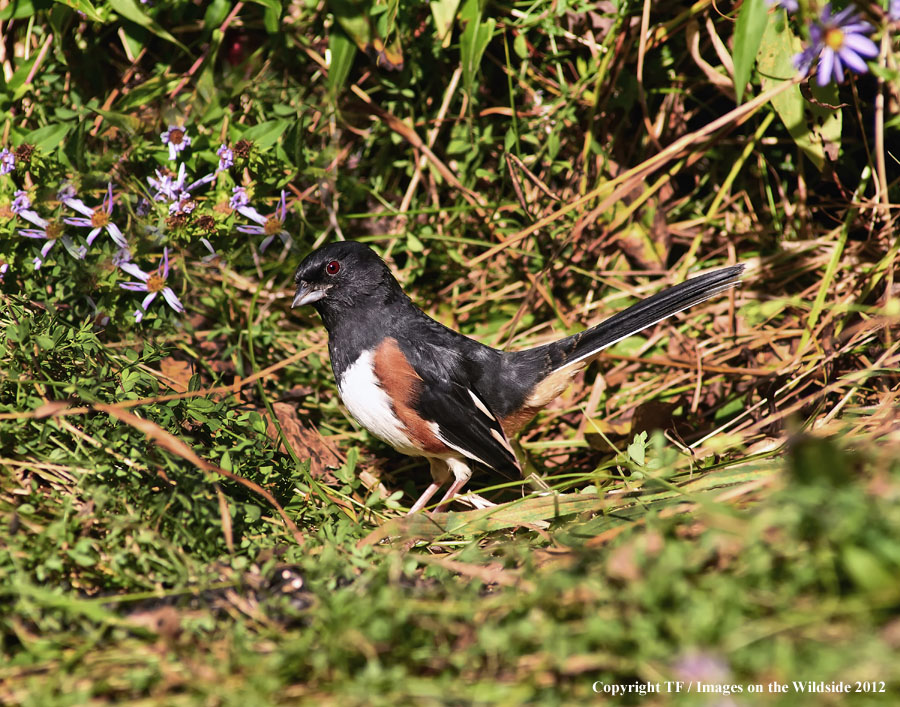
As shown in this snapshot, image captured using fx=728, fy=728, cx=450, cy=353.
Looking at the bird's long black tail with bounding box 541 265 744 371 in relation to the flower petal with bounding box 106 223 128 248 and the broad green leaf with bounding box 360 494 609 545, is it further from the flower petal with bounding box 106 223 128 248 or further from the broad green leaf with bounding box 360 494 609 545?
the flower petal with bounding box 106 223 128 248

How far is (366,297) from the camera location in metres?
2.86

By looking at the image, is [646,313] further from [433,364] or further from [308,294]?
[308,294]

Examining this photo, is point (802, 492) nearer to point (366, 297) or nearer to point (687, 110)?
point (366, 297)

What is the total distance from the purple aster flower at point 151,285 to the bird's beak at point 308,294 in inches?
17.8

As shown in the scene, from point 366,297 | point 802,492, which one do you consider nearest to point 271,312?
point 366,297

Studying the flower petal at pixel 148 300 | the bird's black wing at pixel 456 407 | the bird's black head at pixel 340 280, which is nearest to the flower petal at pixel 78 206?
the flower petal at pixel 148 300

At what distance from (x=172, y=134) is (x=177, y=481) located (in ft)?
5.09

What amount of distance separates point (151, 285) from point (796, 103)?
2483 mm

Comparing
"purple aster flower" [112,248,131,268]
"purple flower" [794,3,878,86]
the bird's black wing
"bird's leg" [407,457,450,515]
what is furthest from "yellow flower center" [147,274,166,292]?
"purple flower" [794,3,878,86]

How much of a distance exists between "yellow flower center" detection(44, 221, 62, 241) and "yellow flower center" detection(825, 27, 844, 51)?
2508 mm

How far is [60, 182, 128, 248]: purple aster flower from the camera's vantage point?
2.64 m

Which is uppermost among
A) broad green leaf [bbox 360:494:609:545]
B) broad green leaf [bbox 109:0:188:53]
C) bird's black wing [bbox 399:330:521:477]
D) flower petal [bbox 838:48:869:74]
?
broad green leaf [bbox 109:0:188:53]

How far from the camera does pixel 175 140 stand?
281 cm

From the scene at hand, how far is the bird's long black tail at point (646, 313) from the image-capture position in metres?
2.62
